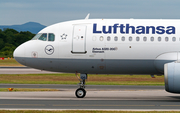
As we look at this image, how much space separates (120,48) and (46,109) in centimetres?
768

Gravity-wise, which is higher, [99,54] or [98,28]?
[98,28]

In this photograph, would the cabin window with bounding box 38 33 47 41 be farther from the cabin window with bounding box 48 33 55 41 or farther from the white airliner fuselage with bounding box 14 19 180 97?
the cabin window with bounding box 48 33 55 41

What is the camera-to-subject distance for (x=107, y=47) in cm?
2506

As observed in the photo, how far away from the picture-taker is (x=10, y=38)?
19738cm

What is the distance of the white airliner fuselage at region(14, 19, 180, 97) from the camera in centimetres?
2491

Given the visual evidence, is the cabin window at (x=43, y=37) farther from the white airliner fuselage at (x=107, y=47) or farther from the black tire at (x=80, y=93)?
the black tire at (x=80, y=93)

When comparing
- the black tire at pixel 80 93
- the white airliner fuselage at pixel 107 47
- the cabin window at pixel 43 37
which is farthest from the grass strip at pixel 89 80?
the cabin window at pixel 43 37

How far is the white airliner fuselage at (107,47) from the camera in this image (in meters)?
24.9

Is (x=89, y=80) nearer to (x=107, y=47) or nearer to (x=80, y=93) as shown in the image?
(x=80, y=93)

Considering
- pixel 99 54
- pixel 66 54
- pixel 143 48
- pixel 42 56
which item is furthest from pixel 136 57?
pixel 42 56

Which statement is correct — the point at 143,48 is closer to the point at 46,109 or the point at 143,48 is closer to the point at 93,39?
the point at 93,39

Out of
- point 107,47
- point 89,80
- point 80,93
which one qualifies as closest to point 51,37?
point 107,47

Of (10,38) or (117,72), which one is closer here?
(117,72)

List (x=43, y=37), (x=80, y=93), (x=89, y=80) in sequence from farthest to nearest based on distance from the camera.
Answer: (x=89, y=80), (x=43, y=37), (x=80, y=93)
